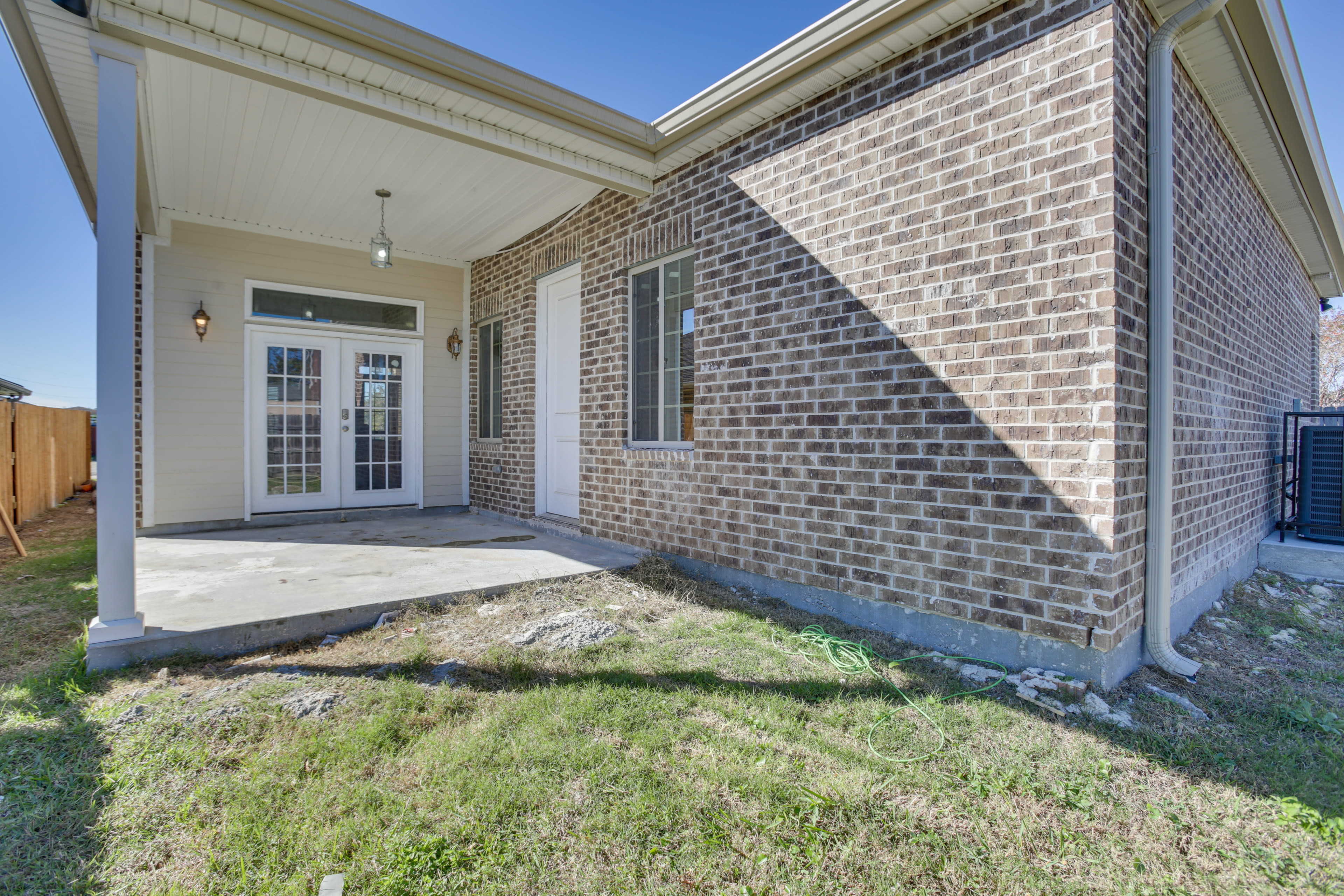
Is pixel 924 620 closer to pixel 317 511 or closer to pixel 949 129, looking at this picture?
pixel 949 129

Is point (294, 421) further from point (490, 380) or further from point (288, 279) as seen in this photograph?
point (490, 380)

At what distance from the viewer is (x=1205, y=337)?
3887 mm

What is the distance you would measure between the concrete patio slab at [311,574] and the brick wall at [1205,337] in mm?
3364

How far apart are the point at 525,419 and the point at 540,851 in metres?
5.32

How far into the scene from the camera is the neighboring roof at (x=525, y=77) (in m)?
3.09

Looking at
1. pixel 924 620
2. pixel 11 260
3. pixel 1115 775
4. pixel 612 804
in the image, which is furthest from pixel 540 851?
pixel 11 260

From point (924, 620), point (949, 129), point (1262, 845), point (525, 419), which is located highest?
point (949, 129)

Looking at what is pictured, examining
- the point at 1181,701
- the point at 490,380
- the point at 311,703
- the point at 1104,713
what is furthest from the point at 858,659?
the point at 490,380

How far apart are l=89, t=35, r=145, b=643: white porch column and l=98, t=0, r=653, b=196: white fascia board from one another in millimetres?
161

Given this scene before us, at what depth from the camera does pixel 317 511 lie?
6.95m

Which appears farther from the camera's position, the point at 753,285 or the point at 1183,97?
the point at 753,285

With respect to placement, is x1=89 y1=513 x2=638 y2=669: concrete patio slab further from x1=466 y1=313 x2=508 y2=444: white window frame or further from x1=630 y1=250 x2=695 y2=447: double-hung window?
x1=466 y1=313 x2=508 y2=444: white window frame

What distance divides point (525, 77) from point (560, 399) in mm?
3100

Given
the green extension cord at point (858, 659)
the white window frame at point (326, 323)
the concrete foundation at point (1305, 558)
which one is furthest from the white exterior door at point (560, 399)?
the concrete foundation at point (1305, 558)
